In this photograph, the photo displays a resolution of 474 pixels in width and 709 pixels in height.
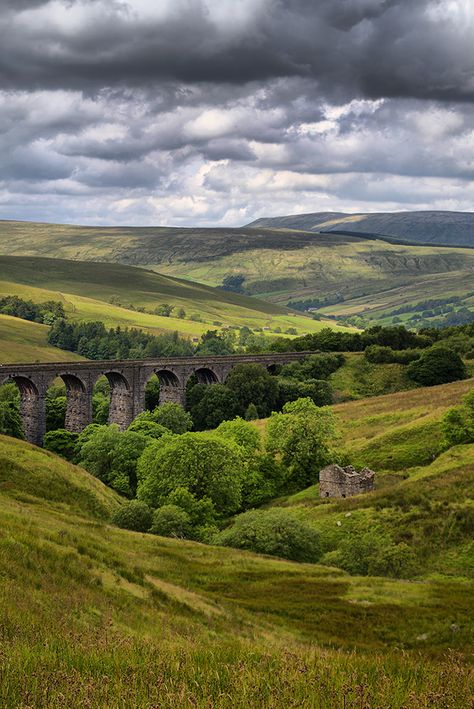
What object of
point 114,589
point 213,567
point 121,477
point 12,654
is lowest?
point 121,477

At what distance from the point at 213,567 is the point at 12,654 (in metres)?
28.0

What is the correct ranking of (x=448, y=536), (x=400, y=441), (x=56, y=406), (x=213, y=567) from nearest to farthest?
(x=213, y=567)
(x=448, y=536)
(x=400, y=441)
(x=56, y=406)

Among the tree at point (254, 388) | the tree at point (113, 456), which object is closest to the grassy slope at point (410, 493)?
the tree at point (113, 456)

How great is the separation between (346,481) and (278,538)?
17152 millimetres

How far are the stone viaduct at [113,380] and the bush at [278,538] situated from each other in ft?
207

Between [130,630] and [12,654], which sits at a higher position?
[12,654]

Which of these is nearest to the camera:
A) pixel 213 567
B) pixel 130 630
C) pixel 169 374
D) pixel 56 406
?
pixel 130 630

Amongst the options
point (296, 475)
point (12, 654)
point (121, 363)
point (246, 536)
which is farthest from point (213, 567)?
point (121, 363)

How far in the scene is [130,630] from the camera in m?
17.8

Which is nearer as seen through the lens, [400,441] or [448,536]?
[448,536]

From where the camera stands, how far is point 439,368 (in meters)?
120

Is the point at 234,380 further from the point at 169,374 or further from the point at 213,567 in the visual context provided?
the point at 213,567

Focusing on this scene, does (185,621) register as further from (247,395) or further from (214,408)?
(247,395)

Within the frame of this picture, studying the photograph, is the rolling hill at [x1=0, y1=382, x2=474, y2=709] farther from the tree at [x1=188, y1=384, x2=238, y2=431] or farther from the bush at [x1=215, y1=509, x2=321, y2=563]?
the tree at [x1=188, y1=384, x2=238, y2=431]
